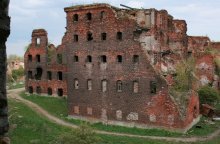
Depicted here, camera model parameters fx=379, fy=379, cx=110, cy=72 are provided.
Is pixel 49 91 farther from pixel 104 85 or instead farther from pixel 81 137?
pixel 81 137

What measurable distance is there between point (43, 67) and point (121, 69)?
17.9m

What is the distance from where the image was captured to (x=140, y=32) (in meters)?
39.0

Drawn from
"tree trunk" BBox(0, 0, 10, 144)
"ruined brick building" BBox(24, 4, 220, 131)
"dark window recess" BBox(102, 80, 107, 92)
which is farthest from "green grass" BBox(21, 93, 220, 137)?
"tree trunk" BBox(0, 0, 10, 144)

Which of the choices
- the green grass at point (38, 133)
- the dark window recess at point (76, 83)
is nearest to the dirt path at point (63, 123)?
the green grass at point (38, 133)

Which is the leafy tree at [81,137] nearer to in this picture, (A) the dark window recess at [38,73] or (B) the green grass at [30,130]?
(B) the green grass at [30,130]

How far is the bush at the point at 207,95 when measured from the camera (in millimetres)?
44562

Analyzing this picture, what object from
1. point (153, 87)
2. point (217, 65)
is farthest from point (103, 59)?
point (217, 65)

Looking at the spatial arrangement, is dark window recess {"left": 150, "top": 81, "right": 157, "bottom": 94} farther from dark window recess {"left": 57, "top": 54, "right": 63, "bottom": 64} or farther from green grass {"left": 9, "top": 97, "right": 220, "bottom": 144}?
dark window recess {"left": 57, "top": 54, "right": 63, "bottom": 64}

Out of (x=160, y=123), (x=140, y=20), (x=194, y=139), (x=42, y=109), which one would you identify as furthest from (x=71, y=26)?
(x=194, y=139)

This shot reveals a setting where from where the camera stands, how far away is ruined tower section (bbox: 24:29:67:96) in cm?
5103

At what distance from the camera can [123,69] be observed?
38.0 m

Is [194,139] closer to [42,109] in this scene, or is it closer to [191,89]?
[191,89]

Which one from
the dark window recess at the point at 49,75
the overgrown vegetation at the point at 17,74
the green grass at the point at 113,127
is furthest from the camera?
the overgrown vegetation at the point at 17,74

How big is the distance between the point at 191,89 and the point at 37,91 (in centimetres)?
2291
